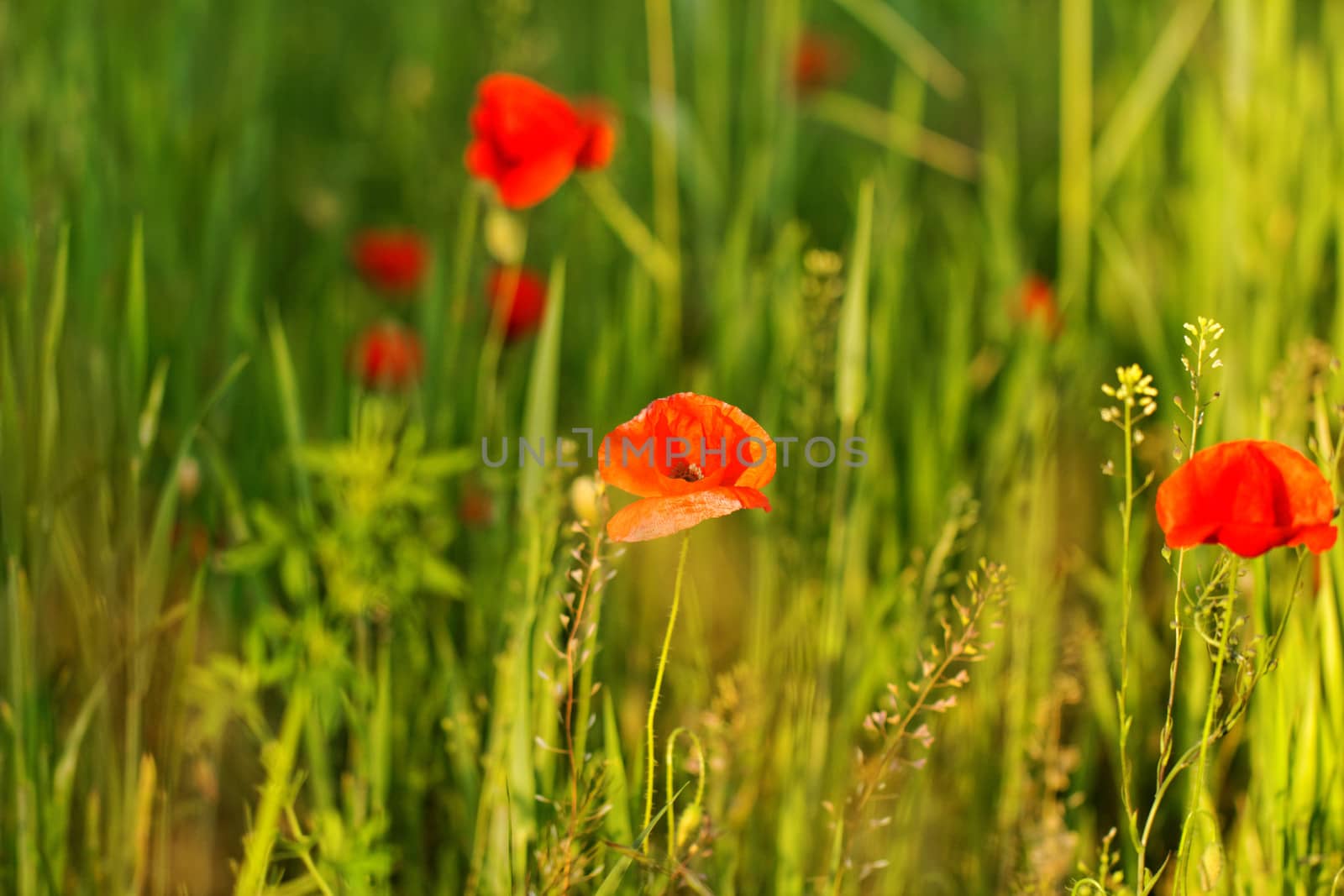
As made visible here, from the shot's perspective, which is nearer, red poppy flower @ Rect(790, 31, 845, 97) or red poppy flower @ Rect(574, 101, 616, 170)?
red poppy flower @ Rect(574, 101, 616, 170)

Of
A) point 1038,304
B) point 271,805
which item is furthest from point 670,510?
point 1038,304

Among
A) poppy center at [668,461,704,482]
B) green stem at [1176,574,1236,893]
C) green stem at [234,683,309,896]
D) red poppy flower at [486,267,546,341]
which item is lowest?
green stem at [234,683,309,896]

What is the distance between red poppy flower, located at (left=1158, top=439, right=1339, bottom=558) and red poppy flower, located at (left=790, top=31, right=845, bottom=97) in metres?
2.03

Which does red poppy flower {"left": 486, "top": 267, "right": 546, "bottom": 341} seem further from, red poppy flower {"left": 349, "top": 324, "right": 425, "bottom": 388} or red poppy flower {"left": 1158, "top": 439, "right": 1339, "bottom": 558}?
red poppy flower {"left": 1158, "top": 439, "right": 1339, "bottom": 558}

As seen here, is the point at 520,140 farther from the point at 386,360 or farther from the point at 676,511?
the point at 676,511

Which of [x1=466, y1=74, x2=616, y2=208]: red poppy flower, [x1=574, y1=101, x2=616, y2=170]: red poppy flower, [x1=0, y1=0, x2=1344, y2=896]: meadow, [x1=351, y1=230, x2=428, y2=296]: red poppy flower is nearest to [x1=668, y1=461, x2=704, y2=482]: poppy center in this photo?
[x1=0, y1=0, x2=1344, y2=896]: meadow

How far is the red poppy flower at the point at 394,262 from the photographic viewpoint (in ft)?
5.96

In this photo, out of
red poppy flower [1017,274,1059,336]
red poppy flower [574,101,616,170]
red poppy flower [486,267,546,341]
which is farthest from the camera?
red poppy flower [486,267,546,341]

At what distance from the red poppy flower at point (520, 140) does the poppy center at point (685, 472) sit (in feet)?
1.58

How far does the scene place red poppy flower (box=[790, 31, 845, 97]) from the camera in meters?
2.69

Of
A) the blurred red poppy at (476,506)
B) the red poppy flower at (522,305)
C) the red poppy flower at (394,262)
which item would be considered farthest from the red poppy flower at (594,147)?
the red poppy flower at (394,262)

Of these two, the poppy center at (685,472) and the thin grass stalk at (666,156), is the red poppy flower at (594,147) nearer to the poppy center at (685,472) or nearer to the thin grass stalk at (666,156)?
the thin grass stalk at (666,156)

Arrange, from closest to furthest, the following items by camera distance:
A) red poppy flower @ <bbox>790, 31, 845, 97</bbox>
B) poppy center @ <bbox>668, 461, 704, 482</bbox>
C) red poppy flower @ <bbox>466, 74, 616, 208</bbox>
→ 1. poppy center @ <bbox>668, 461, 704, 482</bbox>
2. red poppy flower @ <bbox>466, 74, 616, 208</bbox>
3. red poppy flower @ <bbox>790, 31, 845, 97</bbox>

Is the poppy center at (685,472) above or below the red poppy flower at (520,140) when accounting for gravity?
below
